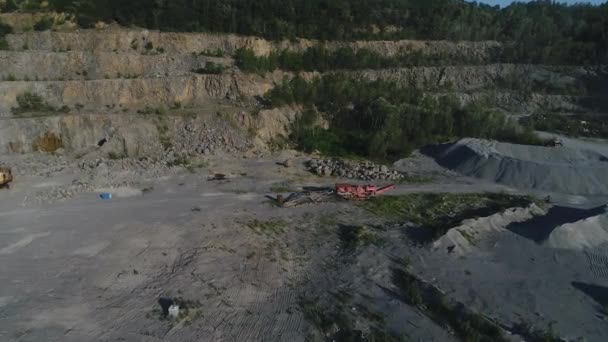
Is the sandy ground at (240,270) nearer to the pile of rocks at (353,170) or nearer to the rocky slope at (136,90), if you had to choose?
the pile of rocks at (353,170)

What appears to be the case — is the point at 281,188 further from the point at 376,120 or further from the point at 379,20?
the point at 379,20

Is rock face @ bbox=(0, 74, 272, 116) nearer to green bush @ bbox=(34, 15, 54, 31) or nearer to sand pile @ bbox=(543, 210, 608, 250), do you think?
green bush @ bbox=(34, 15, 54, 31)

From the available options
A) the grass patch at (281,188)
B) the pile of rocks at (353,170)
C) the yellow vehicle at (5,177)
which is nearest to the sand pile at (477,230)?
the pile of rocks at (353,170)

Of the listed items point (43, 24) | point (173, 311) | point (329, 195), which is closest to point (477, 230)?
point (329, 195)

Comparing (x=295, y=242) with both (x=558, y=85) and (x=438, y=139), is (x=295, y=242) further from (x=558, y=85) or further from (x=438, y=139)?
(x=558, y=85)

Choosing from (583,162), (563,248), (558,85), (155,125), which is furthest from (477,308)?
(558,85)

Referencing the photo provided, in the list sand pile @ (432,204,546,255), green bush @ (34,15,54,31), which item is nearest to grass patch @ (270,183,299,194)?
sand pile @ (432,204,546,255)
